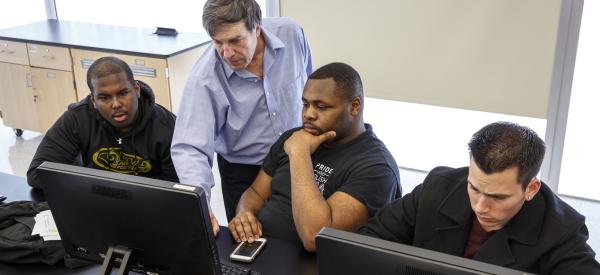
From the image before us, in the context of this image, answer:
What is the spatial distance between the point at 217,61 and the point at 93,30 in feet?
8.31

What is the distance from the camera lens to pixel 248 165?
229 centimetres

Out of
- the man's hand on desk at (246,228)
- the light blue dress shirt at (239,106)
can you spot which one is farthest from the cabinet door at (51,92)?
the man's hand on desk at (246,228)

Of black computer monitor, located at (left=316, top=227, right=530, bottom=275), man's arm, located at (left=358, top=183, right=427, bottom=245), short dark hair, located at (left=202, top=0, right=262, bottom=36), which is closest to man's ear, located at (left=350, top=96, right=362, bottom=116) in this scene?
man's arm, located at (left=358, top=183, right=427, bottom=245)

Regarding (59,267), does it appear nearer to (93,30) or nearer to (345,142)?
(345,142)

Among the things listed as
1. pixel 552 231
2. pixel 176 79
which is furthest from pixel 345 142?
pixel 176 79

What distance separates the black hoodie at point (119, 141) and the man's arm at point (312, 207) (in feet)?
2.15

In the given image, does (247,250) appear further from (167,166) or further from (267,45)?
(267,45)

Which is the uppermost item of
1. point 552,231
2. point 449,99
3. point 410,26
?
point 410,26

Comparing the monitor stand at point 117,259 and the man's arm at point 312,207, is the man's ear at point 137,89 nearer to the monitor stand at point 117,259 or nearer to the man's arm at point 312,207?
the man's arm at point 312,207

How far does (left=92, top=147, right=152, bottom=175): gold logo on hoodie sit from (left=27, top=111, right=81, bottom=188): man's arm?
87mm

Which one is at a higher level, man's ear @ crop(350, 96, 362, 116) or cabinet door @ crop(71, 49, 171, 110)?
man's ear @ crop(350, 96, 362, 116)

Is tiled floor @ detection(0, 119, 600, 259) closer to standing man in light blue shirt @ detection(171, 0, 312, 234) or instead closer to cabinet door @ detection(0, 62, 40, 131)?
cabinet door @ detection(0, 62, 40, 131)

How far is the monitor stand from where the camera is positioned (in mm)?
1421

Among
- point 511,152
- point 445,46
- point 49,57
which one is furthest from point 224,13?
point 49,57
